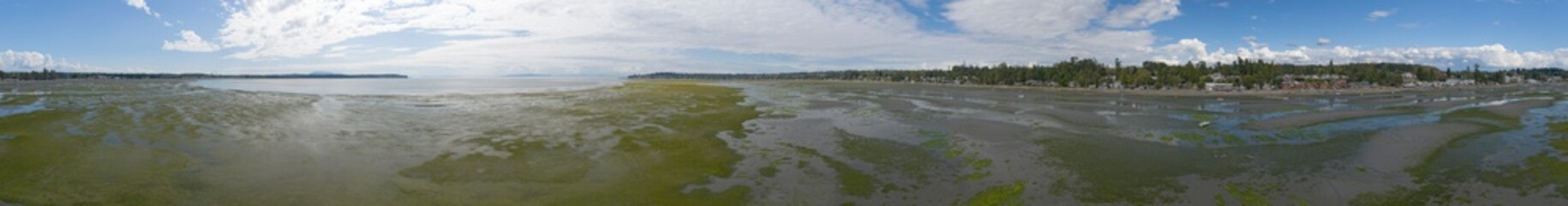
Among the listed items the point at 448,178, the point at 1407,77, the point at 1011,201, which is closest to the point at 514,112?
the point at 448,178

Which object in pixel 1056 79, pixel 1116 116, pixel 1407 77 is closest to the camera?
pixel 1116 116

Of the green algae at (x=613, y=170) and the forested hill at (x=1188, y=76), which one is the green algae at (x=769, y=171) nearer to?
the green algae at (x=613, y=170)

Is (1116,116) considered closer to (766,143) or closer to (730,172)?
(766,143)

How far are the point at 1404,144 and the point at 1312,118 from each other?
15.7m

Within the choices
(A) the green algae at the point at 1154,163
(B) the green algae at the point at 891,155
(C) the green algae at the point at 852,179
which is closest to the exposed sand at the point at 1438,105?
(A) the green algae at the point at 1154,163

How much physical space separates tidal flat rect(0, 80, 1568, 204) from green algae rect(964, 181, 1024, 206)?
3.3 inches

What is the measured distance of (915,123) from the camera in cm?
3384

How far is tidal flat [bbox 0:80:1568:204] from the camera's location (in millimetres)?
14633

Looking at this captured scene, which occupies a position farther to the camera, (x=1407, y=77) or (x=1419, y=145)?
(x=1407, y=77)

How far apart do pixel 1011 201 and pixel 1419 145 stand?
61.5ft

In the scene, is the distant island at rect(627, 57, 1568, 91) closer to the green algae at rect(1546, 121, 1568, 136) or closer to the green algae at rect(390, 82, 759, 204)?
the green algae at rect(1546, 121, 1568, 136)

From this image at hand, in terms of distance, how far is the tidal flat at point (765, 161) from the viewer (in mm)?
14633

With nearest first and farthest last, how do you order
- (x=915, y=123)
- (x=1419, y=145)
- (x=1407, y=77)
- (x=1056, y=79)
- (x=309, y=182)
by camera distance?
(x=309, y=182)
(x=1419, y=145)
(x=915, y=123)
(x=1056, y=79)
(x=1407, y=77)

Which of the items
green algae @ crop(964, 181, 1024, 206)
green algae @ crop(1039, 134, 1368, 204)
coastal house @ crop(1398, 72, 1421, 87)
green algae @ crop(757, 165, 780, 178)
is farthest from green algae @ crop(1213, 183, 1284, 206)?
coastal house @ crop(1398, 72, 1421, 87)
